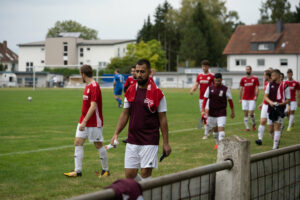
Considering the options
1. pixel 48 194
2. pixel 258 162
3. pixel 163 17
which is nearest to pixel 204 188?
pixel 258 162

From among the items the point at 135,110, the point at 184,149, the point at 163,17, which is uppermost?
the point at 163,17

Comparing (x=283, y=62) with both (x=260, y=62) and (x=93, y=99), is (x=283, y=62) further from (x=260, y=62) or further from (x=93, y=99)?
(x=93, y=99)

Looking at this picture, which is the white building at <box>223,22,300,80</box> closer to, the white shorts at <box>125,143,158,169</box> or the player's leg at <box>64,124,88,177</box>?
the player's leg at <box>64,124,88,177</box>

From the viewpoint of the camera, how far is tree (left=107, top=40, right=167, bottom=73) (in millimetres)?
83875

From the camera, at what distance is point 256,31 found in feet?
252

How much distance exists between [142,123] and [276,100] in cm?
685

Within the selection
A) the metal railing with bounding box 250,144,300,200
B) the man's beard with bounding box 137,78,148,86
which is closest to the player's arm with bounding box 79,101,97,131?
the man's beard with bounding box 137,78,148,86

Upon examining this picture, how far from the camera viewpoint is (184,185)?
342cm

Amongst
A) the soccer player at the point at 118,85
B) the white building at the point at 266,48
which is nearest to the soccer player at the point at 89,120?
the soccer player at the point at 118,85

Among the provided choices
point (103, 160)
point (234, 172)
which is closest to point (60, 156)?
point (103, 160)

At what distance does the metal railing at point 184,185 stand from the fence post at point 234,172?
0.05 m

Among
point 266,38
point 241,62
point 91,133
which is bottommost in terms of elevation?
point 91,133

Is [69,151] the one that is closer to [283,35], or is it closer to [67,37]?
[283,35]

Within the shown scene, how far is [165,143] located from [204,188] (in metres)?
1.83
